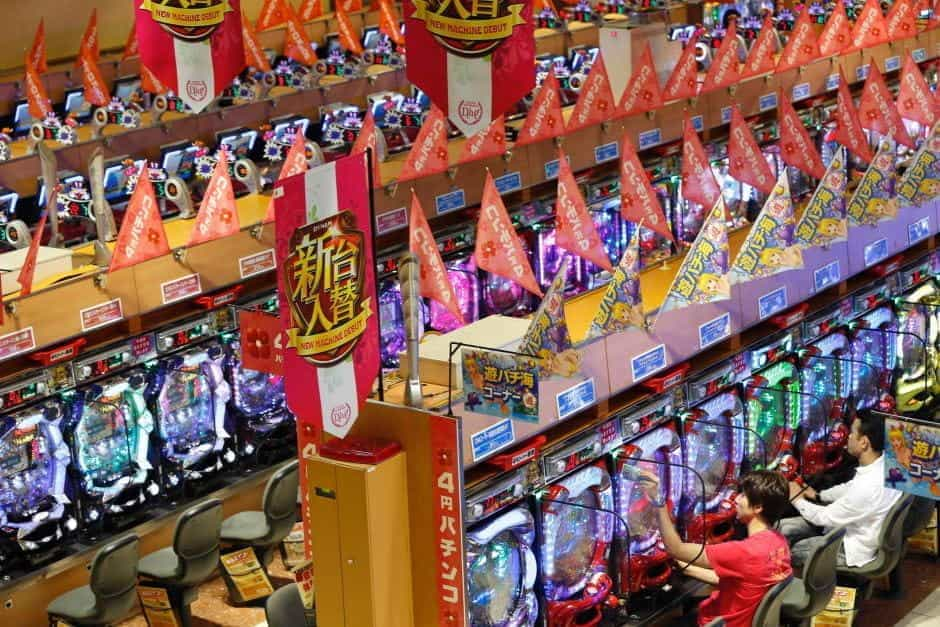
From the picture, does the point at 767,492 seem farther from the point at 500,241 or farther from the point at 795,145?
the point at 795,145

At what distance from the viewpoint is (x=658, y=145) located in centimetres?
1305

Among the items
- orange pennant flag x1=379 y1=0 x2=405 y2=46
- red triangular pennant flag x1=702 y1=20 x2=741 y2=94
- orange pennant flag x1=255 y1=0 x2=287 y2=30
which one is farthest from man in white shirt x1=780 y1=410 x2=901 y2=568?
orange pennant flag x1=255 y1=0 x2=287 y2=30

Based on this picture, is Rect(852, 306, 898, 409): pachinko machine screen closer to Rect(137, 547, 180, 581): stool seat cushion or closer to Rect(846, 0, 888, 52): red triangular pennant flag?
Rect(137, 547, 180, 581): stool seat cushion

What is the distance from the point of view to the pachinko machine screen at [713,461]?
818 cm

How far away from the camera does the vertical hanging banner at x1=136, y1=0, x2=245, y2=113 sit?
10000 mm

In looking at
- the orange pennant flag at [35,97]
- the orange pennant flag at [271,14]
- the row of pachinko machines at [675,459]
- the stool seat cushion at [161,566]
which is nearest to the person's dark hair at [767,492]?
the row of pachinko machines at [675,459]

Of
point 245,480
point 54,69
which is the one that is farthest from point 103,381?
point 54,69

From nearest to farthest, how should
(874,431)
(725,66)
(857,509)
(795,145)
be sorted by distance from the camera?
(857,509) < (874,431) < (795,145) < (725,66)

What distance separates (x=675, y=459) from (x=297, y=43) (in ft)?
32.3

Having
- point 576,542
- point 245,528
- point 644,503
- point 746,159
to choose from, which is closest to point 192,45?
point 245,528

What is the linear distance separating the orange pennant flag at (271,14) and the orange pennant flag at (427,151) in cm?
702

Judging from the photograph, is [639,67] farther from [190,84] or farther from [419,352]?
[419,352]

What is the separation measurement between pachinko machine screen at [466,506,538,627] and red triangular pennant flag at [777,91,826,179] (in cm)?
438

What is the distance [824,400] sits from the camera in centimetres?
916
